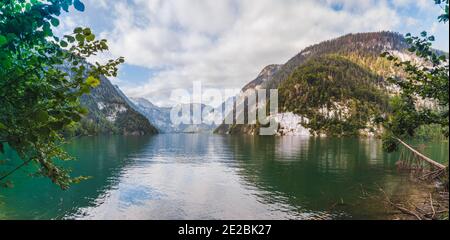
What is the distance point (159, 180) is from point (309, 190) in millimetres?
28201

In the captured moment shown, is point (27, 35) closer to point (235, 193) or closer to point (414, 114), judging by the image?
point (414, 114)

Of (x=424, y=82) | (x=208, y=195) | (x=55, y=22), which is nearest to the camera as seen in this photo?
(x=55, y=22)

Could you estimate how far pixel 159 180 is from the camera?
5953cm

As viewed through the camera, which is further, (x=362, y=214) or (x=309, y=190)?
(x=309, y=190)

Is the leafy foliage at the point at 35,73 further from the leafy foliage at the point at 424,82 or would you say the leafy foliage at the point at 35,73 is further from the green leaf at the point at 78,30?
the leafy foliage at the point at 424,82

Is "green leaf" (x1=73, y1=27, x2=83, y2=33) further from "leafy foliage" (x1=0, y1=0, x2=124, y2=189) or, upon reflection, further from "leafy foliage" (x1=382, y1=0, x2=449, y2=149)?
"leafy foliage" (x1=382, y1=0, x2=449, y2=149)

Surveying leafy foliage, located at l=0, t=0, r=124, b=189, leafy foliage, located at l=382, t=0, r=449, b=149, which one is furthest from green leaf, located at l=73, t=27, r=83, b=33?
leafy foliage, located at l=382, t=0, r=449, b=149

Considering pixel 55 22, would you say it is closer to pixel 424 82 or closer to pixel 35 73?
pixel 35 73

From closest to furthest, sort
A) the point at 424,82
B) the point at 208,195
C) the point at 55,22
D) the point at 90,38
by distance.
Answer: the point at 55,22 < the point at 90,38 < the point at 424,82 < the point at 208,195

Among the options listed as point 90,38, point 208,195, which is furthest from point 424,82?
point 208,195

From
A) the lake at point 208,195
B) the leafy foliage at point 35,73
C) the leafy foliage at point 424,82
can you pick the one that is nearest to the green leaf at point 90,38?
the leafy foliage at point 35,73
